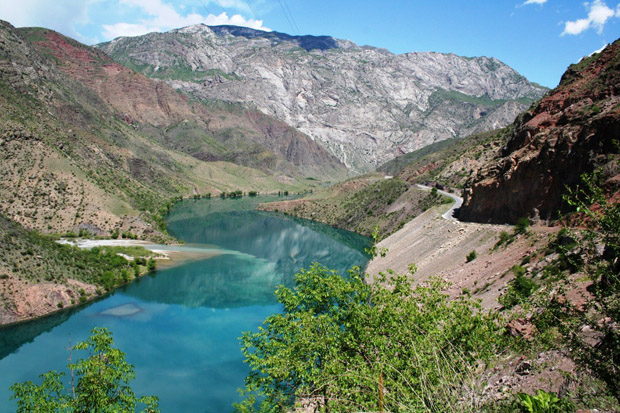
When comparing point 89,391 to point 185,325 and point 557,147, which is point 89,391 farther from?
point 557,147

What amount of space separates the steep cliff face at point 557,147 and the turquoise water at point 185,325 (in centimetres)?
3129

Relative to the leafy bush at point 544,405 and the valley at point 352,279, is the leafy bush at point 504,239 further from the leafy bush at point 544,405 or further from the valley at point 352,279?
the leafy bush at point 544,405

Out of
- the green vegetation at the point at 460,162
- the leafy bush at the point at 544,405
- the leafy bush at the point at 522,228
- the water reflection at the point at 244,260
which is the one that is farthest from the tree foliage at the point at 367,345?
the green vegetation at the point at 460,162

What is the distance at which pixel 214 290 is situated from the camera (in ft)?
203

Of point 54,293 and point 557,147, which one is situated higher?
point 557,147

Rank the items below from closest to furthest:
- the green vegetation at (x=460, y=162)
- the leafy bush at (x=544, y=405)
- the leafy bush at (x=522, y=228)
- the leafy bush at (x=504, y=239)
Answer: the leafy bush at (x=544, y=405) → the leafy bush at (x=522, y=228) → the leafy bush at (x=504, y=239) → the green vegetation at (x=460, y=162)

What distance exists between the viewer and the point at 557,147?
44.0 m

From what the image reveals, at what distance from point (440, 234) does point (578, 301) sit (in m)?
40.9

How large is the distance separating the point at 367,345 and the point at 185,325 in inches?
1441

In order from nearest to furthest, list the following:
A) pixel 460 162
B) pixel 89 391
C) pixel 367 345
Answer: pixel 367 345 → pixel 89 391 → pixel 460 162

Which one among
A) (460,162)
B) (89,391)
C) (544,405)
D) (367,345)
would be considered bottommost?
(89,391)

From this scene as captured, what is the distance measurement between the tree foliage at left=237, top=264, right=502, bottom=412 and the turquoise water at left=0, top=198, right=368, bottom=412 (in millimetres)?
14914

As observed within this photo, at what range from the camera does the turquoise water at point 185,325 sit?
111 feet

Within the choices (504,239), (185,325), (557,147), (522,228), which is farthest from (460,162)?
(185,325)
